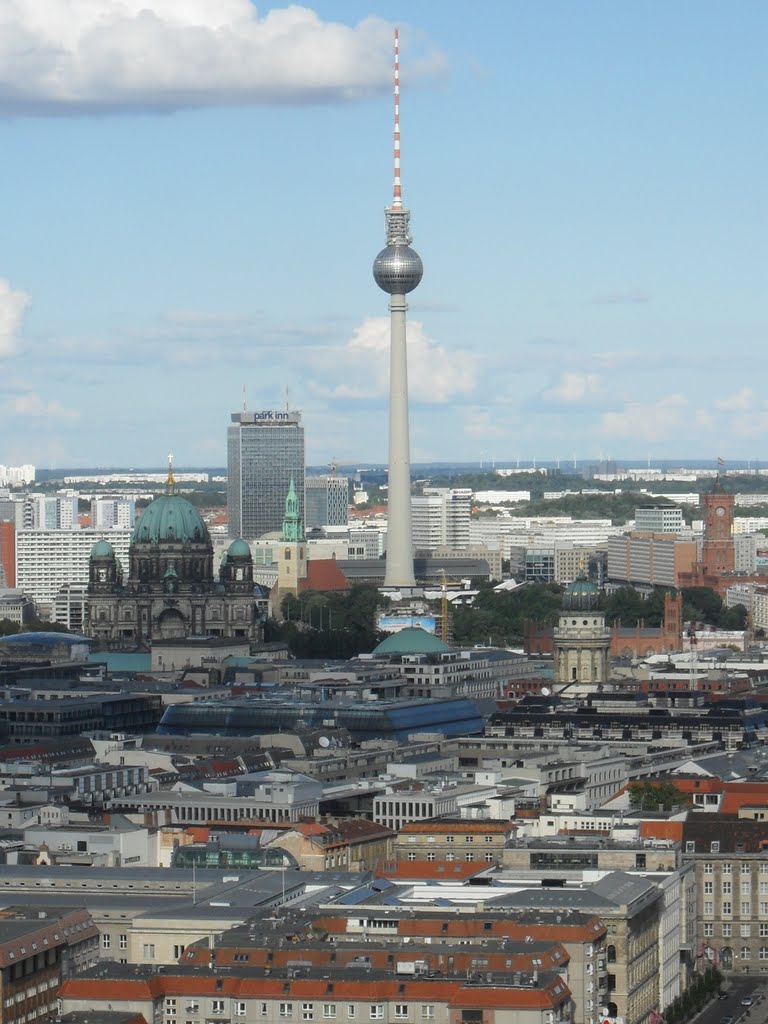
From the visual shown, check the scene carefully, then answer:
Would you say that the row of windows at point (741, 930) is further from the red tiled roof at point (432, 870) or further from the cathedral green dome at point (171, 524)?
the cathedral green dome at point (171, 524)

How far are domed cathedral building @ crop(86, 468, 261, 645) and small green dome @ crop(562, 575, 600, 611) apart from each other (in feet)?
111

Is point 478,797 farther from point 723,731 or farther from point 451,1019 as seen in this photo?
point 451,1019

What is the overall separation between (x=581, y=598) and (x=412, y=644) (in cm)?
1028

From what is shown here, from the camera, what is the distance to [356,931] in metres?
77.2

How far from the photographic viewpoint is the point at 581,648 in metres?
153

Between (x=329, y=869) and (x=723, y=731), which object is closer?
(x=329, y=869)

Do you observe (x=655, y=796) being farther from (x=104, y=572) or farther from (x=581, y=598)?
(x=104, y=572)

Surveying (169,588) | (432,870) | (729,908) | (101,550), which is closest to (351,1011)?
(432,870)

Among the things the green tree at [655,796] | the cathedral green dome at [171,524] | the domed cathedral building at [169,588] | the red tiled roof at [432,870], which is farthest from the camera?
the cathedral green dome at [171,524]

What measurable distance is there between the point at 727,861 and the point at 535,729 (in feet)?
112

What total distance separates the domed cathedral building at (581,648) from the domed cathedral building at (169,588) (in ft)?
117

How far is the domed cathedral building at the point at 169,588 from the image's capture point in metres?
188

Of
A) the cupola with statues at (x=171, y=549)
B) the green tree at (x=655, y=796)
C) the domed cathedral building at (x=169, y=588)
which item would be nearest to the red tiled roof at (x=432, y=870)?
the green tree at (x=655, y=796)

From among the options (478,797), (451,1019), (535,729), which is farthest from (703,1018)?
(535,729)
